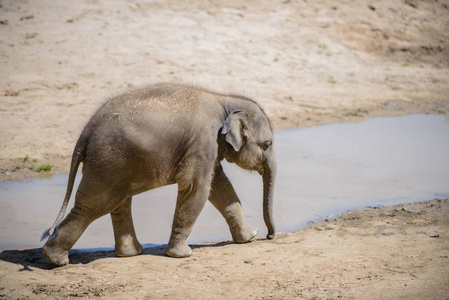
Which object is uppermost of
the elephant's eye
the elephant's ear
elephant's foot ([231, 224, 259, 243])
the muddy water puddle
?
the elephant's ear

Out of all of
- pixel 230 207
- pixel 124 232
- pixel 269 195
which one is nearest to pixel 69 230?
pixel 124 232

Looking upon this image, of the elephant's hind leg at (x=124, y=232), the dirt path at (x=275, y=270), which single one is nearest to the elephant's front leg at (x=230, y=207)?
the dirt path at (x=275, y=270)

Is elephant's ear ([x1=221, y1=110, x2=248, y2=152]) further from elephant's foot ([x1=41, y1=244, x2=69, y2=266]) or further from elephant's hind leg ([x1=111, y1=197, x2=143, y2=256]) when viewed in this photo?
elephant's foot ([x1=41, y1=244, x2=69, y2=266])

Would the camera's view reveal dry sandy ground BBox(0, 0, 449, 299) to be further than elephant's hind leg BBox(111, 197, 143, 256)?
No

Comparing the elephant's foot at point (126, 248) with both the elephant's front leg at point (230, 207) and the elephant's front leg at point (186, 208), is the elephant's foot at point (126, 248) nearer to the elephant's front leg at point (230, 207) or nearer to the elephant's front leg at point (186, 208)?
the elephant's front leg at point (186, 208)

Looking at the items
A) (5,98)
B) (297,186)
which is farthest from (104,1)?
(297,186)

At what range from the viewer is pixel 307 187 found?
779cm

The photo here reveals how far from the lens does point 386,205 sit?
713 centimetres

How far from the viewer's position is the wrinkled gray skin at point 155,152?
5090 mm

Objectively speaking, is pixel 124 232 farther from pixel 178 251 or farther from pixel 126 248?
pixel 178 251

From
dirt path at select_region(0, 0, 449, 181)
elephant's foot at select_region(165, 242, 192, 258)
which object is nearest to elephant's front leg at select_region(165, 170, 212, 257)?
elephant's foot at select_region(165, 242, 192, 258)

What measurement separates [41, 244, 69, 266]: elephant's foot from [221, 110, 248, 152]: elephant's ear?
1798mm

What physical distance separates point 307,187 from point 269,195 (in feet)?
6.23

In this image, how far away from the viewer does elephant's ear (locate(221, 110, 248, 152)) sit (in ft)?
18.1
